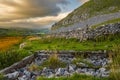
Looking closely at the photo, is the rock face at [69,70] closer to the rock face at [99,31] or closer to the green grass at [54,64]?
the green grass at [54,64]

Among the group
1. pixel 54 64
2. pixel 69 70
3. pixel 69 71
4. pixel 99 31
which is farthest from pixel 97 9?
pixel 69 71

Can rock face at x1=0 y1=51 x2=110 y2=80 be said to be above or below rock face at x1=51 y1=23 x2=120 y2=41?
below

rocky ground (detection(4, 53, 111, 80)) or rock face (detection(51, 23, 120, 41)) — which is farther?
rock face (detection(51, 23, 120, 41))

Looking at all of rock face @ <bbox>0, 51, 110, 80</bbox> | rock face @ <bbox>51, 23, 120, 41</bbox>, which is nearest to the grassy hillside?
rock face @ <bbox>51, 23, 120, 41</bbox>

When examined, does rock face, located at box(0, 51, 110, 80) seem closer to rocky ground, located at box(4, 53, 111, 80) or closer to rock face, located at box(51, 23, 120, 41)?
rocky ground, located at box(4, 53, 111, 80)

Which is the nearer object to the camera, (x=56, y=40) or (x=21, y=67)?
(x=21, y=67)

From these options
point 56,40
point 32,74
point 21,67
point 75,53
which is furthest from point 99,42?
point 32,74

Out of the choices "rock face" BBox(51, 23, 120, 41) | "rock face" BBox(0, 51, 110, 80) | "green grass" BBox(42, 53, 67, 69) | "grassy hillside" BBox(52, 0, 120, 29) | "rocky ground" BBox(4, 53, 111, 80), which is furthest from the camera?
"grassy hillside" BBox(52, 0, 120, 29)

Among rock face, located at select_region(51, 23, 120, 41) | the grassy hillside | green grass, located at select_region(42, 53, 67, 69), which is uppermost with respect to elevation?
the grassy hillside

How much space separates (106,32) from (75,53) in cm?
810

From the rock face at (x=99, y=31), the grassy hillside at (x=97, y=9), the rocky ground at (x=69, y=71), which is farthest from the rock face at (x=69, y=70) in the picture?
the grassy hillside at (x=97, y=9)

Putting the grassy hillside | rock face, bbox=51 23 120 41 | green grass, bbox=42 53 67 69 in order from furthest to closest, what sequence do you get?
the grassy hillside < rock face, bbox=51 23 120 41 < green grass, bbox=42 53 67 69

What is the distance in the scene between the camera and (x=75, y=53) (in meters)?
23.9

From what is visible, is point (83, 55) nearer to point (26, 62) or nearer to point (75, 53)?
point (75, 53)
